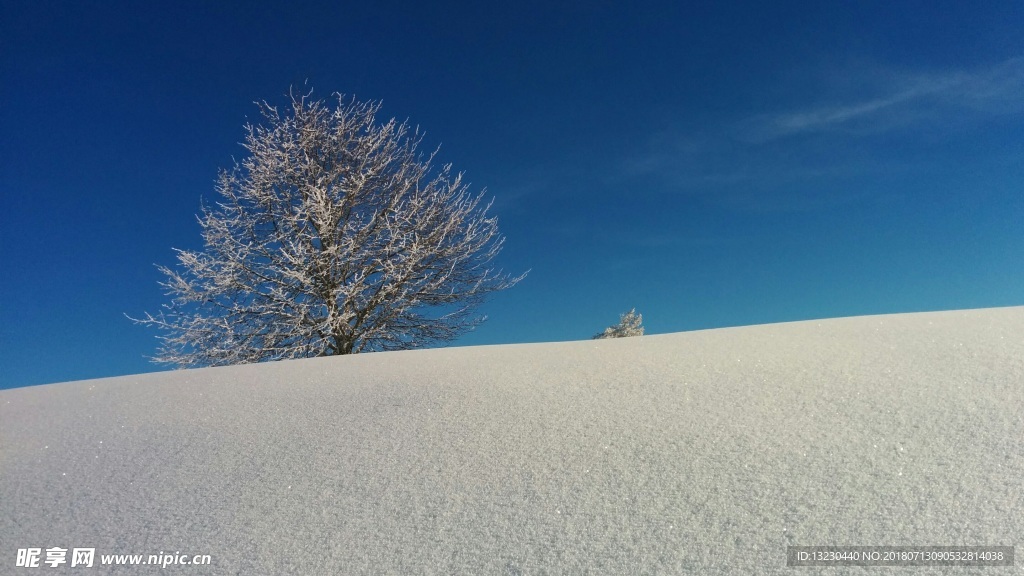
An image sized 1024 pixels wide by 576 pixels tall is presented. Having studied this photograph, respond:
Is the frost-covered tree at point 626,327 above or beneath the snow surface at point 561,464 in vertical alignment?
above

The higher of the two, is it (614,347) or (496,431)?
(614,347)

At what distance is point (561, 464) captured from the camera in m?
2.99

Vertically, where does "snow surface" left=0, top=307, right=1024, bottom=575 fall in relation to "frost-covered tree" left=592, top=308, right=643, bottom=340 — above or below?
below

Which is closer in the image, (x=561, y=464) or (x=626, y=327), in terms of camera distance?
(x=561, y=464)

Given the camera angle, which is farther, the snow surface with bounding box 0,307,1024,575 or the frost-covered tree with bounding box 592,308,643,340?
the frost-covered tree with bounding box 592,308,643,340

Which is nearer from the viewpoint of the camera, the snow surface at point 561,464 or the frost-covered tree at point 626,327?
the snow surface at point 561,464

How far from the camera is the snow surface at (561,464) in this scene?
7.80 ft

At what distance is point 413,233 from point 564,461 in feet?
27.2

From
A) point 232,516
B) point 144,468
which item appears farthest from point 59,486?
point 232,516

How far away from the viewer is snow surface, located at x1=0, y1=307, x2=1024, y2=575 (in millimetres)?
2379

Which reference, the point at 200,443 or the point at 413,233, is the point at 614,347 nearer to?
the point at 200,443

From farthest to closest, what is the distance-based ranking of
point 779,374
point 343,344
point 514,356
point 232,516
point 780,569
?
1. point 343,344
2. point 514,356
3. point 779,374
4. point 232,516
5. point 780,569

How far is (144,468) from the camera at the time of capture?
3490 millimetres

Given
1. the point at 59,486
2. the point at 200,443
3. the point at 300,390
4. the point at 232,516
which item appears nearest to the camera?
the point at 232,516
